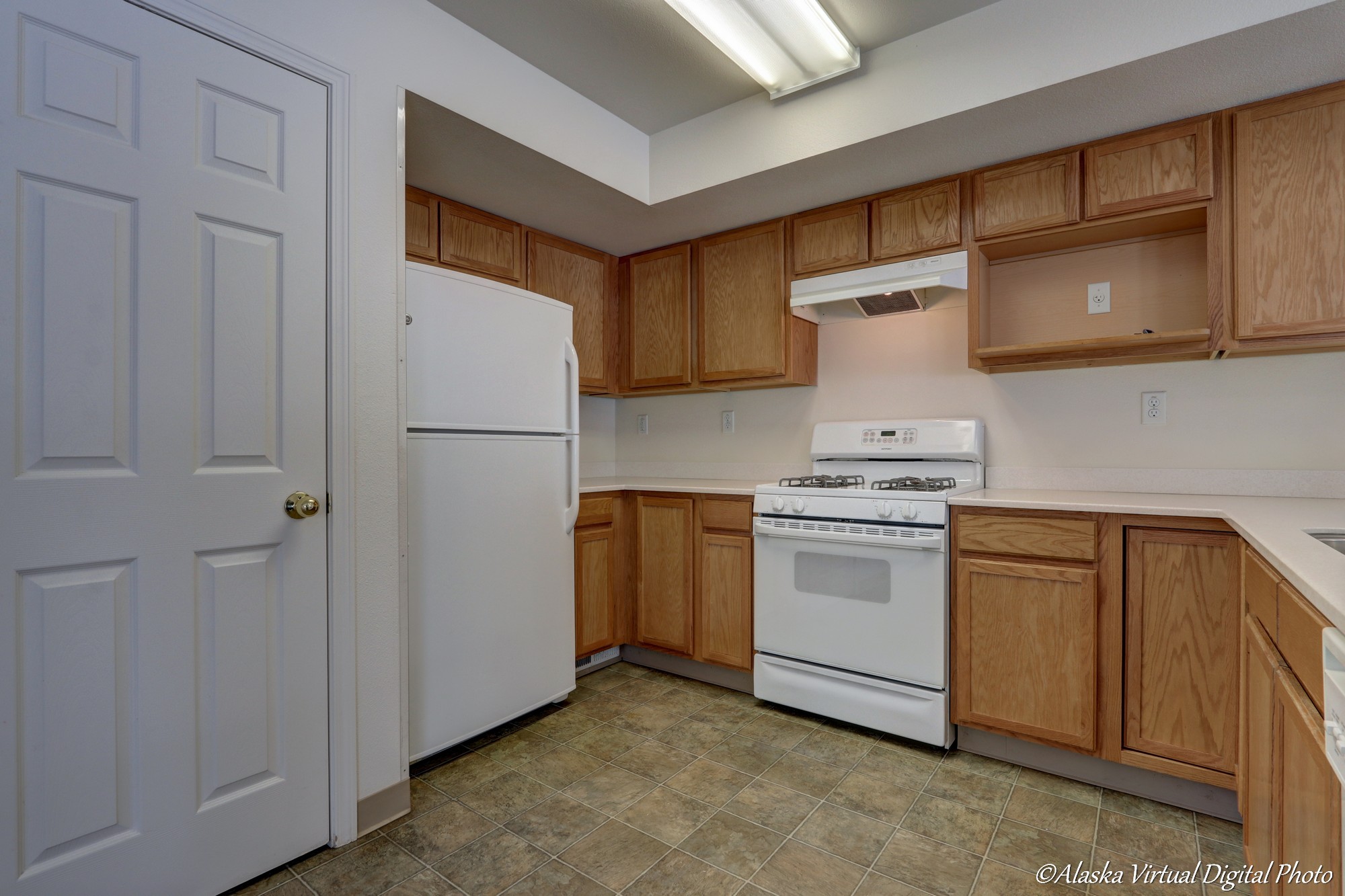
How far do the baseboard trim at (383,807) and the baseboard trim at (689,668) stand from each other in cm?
142

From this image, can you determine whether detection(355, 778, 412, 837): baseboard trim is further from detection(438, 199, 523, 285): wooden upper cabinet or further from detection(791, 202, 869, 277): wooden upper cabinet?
detection(791, 202, 869, 277): wooden upper cabinet

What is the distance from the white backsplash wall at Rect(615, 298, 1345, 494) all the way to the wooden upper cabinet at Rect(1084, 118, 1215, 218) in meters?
0.60

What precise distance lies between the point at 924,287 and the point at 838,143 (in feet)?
2.09

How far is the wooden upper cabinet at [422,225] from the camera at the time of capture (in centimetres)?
263

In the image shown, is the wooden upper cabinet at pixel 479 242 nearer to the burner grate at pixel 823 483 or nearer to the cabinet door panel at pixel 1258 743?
the burner grate at pixel 823 483

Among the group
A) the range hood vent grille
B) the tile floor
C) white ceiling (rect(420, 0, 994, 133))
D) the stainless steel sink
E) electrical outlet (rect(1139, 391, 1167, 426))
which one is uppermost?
white ceiling (rect(420, 0, 994, 133))

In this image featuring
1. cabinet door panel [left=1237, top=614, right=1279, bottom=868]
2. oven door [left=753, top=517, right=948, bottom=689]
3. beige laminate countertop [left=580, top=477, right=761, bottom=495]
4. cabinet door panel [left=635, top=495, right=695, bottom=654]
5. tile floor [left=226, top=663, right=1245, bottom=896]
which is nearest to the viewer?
cabinet door panel [left=1237, top=614, right=1279, bottom=868]

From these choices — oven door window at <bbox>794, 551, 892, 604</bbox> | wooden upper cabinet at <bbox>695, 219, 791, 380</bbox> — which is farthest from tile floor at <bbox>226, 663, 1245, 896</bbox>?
wooden upper cabinet at <bbox>695, 219, 791, 380</bbox>

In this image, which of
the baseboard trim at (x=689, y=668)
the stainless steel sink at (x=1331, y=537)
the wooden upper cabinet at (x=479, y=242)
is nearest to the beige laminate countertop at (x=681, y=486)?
the baseboard trim at (x=689, y=668)

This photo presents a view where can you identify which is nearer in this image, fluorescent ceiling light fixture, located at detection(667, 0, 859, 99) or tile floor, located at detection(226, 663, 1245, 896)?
tile floor, located at detection(226, 663, 1245, 896)

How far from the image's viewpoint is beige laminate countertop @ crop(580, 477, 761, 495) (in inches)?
113

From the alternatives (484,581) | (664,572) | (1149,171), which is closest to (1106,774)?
(664,572)

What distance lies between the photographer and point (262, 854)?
163 cm

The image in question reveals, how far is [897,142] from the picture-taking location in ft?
7.54
